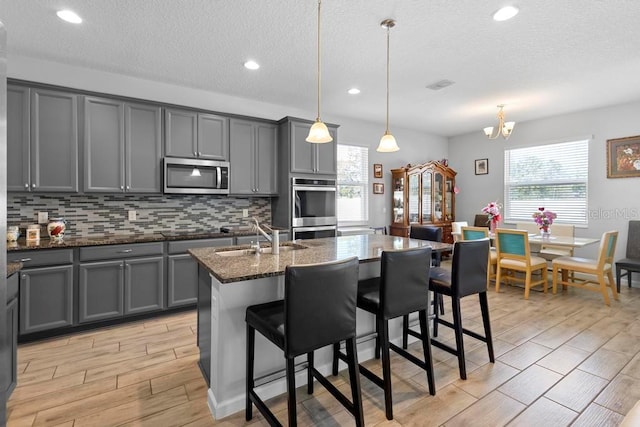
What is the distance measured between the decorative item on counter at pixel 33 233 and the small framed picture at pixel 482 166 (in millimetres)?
7123

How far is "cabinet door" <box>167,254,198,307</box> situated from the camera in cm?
349

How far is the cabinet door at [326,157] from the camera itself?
4573 mm

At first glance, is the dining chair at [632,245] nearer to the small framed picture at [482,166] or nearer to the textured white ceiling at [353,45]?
the textured white ceiling at [353,45]

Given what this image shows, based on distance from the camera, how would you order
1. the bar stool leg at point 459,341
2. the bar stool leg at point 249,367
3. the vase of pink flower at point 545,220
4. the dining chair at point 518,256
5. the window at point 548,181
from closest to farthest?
the bar stool leg at point 249,367
the bar stool leg at point 459,341
the dining chair at point 518,256
the vase of pink flower at point 545,220
the window at point 548,181

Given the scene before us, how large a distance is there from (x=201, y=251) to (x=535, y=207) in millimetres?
5906

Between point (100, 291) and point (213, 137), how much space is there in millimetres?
2093

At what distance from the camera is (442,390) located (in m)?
2.12

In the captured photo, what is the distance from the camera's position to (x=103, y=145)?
3.32m

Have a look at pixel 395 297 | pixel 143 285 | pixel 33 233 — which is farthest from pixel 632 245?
pixel 33 233

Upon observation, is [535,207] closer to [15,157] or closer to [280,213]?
[280,213]

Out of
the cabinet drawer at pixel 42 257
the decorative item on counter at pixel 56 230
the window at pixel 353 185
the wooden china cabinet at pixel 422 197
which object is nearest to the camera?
the cabinet drawer at pixel 42 257

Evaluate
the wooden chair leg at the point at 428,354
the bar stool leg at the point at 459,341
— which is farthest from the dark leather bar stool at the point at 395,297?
the bar stool leg at the point at 459,341

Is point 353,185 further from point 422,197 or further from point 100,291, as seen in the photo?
point 100,291

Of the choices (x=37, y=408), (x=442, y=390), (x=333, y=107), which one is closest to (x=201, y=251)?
(x=37, y=408)
